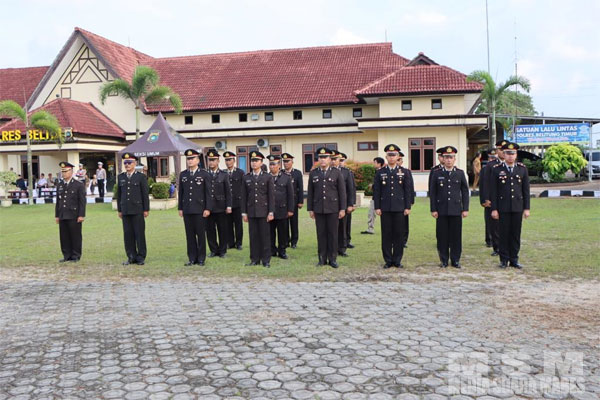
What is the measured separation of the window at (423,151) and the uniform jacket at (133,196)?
1932 cm

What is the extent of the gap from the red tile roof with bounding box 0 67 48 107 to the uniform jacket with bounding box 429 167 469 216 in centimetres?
3193

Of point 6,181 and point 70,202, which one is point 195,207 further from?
point 6,181

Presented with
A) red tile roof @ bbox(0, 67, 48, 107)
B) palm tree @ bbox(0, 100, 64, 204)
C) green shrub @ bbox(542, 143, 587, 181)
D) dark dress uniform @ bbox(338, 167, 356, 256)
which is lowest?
dark dress uniform @ bbox(338, 167, 356, 256)

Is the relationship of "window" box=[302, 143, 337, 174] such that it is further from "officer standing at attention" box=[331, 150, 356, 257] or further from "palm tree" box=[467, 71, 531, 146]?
"officer standing at attention" box=[331, 150, 356, 257]

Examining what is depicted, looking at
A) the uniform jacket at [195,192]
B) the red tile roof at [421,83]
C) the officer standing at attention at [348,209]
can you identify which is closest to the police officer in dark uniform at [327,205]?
the officer standing at attention at [348,209]

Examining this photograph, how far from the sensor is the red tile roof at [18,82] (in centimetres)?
3451

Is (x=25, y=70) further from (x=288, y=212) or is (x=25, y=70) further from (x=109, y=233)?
(x=288, y=212)

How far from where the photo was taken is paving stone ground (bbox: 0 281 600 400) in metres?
3.91

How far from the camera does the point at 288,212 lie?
9.87 meters

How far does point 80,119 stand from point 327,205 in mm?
23505

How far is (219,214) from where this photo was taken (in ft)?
33.3

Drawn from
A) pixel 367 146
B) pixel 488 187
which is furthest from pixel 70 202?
pixel 367 146

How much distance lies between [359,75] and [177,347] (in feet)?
88.6

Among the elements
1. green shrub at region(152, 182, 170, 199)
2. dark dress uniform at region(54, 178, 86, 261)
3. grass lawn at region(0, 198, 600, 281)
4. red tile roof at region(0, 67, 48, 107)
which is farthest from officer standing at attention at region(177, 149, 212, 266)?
red tile roof at region(0, 67, 48, 107)
